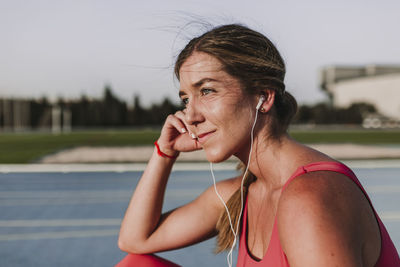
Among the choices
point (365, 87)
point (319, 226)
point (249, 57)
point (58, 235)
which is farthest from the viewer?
point (365, 87)

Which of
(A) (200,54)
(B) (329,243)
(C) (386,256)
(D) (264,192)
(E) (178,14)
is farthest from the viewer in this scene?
(E) (178,14)

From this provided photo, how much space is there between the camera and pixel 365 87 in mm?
80875

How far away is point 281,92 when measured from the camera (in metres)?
1.71

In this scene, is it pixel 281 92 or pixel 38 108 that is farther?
pixel 38 108

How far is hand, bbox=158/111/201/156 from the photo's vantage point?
92.5 inches

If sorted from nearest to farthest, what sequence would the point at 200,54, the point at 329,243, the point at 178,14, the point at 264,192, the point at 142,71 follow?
the point at 329,243 → the point at 200,54 → the point at 264,192 → the point at 178,14 → the point at 142,71

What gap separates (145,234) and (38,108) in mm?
64355

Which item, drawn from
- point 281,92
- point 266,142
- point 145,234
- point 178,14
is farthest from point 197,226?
point 178,14

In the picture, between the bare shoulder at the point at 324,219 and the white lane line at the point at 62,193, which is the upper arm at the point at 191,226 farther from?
the white lane line at the point at 62,193

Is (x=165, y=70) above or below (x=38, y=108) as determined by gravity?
above

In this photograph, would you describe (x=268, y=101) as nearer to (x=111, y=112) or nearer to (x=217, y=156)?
(x=217, y=156)

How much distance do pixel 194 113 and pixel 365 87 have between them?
277 ft

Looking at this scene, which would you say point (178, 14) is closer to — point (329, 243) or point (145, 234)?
point (145, 234)

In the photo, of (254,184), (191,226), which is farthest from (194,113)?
(191,226)
